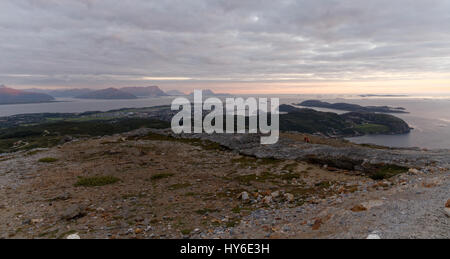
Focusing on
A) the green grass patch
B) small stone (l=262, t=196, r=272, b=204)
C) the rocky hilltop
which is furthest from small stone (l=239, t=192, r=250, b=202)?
the green grass patch

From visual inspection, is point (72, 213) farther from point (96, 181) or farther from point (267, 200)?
point (267, 200)

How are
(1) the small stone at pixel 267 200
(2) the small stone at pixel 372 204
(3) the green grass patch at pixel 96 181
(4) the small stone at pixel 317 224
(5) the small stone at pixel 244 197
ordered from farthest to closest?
(3) the green grass patch at pixel 96 181 → (5) the small stone at pixel 244 197 → (1) the small stone at pixel 267 200 → (2) the small stone at pixel 372 204 → (4) the small stone at pixel 317 224

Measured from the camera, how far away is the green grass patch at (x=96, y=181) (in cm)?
1781

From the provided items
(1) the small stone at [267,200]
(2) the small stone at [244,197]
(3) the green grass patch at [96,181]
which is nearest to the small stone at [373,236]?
(1) the small stone at [267,200]

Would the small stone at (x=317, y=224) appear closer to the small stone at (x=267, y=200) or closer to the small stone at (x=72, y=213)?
the small stone at (x=267, y=200)

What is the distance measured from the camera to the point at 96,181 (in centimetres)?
1822

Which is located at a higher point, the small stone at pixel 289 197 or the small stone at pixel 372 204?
the small stone at pixel 372 204

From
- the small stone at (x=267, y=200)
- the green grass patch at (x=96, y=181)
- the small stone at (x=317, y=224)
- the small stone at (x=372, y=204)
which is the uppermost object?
the small stone at (x=372, y=204)

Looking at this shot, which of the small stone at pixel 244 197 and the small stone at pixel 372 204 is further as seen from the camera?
the small stone at pixel 244 197

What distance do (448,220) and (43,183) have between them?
24.8 meters

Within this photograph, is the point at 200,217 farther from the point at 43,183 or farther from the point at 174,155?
the point at 174,155

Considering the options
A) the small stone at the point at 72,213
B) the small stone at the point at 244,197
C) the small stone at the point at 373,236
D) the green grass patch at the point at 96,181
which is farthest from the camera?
the green grass patch at the point at 96,181

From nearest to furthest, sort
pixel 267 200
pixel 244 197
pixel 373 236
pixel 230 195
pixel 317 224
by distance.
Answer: pixel 373 236 < pixel 317 224 < pixel 267 200 < pixel 244 197 < pixel 230 195

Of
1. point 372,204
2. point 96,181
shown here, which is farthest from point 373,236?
point 96,181
